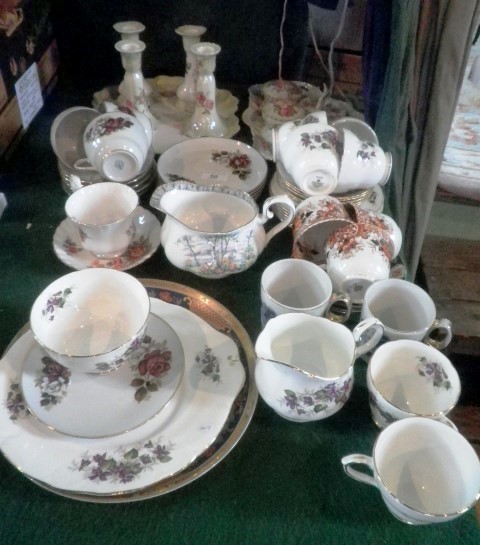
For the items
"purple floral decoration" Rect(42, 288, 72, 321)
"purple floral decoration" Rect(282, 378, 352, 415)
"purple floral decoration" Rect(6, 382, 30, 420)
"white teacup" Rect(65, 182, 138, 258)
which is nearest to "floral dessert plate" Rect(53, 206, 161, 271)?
"white teacup" Rect(65, 182, 138, 258)

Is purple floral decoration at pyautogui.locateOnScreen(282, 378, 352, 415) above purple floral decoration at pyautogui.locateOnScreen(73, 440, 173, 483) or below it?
above

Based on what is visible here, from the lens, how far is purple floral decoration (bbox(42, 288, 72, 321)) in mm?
627

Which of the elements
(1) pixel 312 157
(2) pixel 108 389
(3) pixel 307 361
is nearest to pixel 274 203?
(1) pixel 312 157

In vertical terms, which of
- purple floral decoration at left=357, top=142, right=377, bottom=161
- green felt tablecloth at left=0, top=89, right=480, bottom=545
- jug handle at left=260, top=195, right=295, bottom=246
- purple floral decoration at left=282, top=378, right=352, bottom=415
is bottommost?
green felt tablecloth at left=0, top=89, right=480, bottom=545

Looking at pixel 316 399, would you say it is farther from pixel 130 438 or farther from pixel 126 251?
pixel 126 251

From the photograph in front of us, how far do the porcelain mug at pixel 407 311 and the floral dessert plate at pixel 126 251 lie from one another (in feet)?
1.10

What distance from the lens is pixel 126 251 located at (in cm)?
79

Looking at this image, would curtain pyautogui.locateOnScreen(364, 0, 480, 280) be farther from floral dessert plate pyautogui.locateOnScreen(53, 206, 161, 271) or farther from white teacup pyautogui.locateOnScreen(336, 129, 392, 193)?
floral dessert plate pyautogui.locateOnScreen(53, 206, 161, 271)

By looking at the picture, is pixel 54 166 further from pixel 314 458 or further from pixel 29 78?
pixel 314 458

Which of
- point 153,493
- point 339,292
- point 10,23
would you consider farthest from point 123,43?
point 153,493

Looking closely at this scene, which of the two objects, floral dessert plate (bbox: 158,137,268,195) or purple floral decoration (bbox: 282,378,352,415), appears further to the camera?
floral dessert plate (bbox: 158,137,268,195)

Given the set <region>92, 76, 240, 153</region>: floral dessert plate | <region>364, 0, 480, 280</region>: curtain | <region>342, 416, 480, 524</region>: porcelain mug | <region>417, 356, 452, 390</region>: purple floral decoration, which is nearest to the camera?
<region>342, 416, 480, 524</region>: porcelain mug

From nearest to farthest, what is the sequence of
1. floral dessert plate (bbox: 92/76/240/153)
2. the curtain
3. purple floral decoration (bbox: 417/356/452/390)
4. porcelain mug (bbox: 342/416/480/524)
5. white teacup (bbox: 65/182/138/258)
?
porcelain mug (bbox: 342/416/480/524)
purple floral decoration (bbox: 417/356/452/390)
white teacup (bbox: 65/182/138/258)
the curtain
floral dessert plate (bbox: 92/76/240/153)

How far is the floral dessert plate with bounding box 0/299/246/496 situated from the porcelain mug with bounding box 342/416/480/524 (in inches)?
6.2
